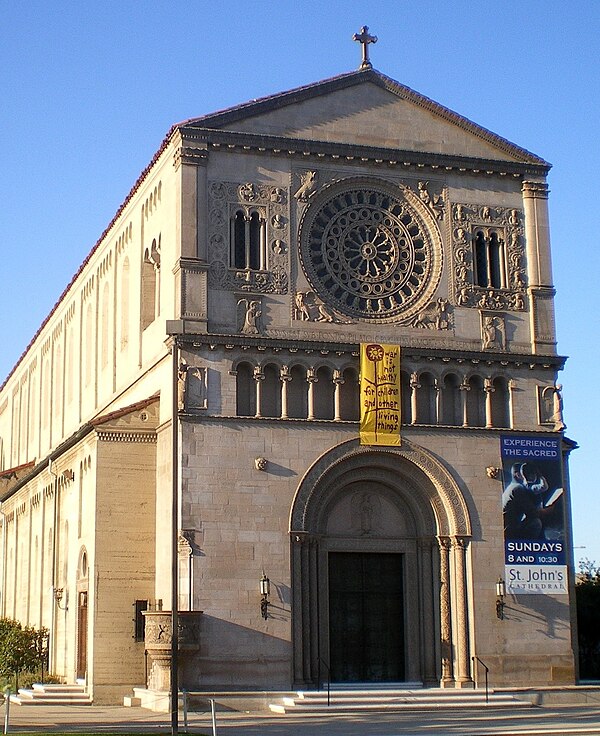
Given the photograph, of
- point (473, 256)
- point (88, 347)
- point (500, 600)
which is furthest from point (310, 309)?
point (88, 347)

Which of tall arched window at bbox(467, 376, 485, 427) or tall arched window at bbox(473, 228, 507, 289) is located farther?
tall arched window at bbox(473, 228, 507, 289)

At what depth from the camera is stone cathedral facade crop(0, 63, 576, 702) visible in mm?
40188

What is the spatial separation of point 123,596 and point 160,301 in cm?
1020

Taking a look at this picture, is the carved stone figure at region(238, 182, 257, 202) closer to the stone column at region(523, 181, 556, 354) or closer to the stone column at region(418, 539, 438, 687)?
the stone column at region(523, 181, 556, 354)

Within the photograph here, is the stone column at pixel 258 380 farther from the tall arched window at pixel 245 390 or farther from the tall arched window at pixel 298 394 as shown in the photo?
the tall arched window at pixel 298 394

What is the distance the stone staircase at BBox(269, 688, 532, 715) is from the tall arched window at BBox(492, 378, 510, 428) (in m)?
9.13

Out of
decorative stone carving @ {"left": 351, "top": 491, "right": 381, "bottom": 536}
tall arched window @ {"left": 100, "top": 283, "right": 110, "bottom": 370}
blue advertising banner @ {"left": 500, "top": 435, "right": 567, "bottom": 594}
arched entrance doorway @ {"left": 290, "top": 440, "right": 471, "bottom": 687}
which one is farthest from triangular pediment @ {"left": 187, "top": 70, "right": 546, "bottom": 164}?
tall arched window @ {"left": 100, "top": 283, "right": 110, "bottom": 370}

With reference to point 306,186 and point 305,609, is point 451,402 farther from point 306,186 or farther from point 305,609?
point 306,186

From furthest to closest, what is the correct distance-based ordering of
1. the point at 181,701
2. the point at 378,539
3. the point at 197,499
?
1. the point at 378,539
2. the point at 197,499
3. the point at 181,701

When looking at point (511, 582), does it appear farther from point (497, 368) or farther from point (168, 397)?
point (168, 397)

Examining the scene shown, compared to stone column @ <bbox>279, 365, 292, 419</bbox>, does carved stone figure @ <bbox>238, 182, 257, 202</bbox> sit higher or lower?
higher

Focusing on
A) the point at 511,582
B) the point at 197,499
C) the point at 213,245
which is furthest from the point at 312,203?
the point at 511,582

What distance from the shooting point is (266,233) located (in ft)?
140

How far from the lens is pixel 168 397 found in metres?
41.8
